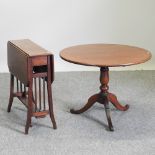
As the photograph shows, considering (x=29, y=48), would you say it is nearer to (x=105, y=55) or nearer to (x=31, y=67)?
(x=31, y=67)

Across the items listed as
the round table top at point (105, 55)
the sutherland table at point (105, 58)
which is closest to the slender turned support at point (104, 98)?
the sutherland table at point (105, 58)

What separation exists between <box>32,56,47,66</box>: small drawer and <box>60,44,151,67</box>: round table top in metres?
0.19

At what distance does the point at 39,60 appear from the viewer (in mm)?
2539

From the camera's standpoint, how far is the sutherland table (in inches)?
99.6

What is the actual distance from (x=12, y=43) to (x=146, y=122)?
128cm

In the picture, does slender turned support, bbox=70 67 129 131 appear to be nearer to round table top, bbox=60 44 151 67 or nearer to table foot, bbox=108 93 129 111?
table foot, bbox=108 93 129 111

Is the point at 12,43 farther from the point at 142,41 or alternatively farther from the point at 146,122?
the point at 142,41

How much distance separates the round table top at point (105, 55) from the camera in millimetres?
2521

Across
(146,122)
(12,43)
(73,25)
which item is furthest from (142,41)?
(12,43)

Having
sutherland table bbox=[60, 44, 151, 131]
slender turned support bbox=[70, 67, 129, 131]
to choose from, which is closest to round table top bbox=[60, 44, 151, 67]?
sutherland table bbox=[60, 44, 151, 131]

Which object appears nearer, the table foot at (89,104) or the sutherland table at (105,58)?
the sutherland table at (105,58)

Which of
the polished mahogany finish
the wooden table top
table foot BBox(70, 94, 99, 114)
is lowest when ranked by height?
table foot BBox(70, 94, 99, 114)

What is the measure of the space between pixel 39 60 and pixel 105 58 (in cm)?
50

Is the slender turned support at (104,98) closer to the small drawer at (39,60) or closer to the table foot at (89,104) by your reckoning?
the table foot at (89,104)
